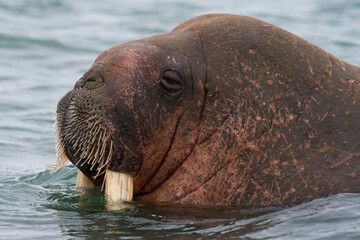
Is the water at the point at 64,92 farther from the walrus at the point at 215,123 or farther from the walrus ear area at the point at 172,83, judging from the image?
the walrus ear area at the point at 172,83

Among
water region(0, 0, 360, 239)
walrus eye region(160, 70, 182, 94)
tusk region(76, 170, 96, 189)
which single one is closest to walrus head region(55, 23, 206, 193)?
walrus eye region(160, 70, 182, 94)

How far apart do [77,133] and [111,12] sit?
21.6 m

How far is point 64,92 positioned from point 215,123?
1011 centimetres

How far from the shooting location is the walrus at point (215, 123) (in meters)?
7.82

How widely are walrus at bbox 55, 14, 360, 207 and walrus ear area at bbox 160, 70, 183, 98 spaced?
0.01m

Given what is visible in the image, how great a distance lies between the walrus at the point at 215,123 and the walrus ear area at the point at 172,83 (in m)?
0.01

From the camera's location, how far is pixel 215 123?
792 cm

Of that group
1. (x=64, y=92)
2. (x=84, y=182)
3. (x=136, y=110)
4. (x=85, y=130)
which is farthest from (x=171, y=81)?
(x=64, y=92)

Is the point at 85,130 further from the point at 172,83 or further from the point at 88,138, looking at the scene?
the point at 172,83

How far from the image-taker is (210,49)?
809cm

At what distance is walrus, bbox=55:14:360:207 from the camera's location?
7.82m

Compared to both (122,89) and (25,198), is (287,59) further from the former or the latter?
(25,198)


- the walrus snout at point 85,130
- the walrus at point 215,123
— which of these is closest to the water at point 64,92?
the walrus at point 215,123

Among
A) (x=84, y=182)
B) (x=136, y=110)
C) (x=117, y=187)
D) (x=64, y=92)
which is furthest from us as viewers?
(x=64, y=92)
